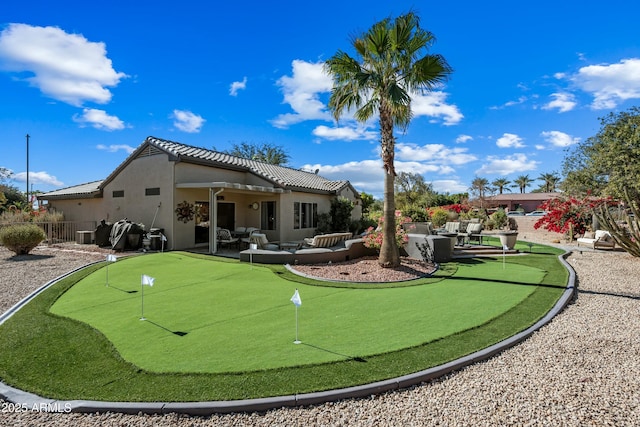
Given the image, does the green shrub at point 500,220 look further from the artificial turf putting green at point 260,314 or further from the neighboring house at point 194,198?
the artificial turf putting green at point 260,314

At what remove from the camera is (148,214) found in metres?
16.7

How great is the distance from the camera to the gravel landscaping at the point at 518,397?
3326 mm

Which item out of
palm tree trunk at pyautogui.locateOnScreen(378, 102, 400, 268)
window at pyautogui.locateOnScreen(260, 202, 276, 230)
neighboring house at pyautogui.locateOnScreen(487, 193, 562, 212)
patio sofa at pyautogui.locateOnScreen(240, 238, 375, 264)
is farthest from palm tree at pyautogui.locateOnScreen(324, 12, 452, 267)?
neighboring house at pyautogui.locateOnScreen(487, 193, 562, 212)

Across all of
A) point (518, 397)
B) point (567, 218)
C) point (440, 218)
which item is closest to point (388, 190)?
point (518, 397)

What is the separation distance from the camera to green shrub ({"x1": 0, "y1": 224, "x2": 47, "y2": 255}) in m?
13.8

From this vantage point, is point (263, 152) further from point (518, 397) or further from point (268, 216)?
point (518, 397)

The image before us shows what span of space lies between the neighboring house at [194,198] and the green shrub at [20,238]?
4.18m

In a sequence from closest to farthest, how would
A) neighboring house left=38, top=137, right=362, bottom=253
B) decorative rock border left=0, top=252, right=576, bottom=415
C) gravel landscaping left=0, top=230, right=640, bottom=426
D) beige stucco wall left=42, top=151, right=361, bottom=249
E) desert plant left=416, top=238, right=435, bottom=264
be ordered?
gravel landscaping left=0, top=230, right=640, bottom=426
decorative rock border left=0, top=252, right=576, bottom=415
desert plant left=416, top=238, right=435, bottom=264
neighboring house left=38, top=137, right=362, bottom=253
beige stucco wall left=42, top=151, right=361, bottom=249

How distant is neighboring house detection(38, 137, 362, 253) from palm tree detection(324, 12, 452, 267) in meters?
6.79

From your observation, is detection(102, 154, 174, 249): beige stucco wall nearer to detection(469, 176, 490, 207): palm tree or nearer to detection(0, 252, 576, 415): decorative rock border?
detection(0, 252, 576, 415): decorative rock border

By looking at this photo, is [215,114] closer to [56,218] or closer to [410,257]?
[56,218]

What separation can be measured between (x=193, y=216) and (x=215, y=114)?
10002 mm

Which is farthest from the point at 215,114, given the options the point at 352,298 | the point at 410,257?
the point at 352,298

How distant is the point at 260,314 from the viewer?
6613mm
